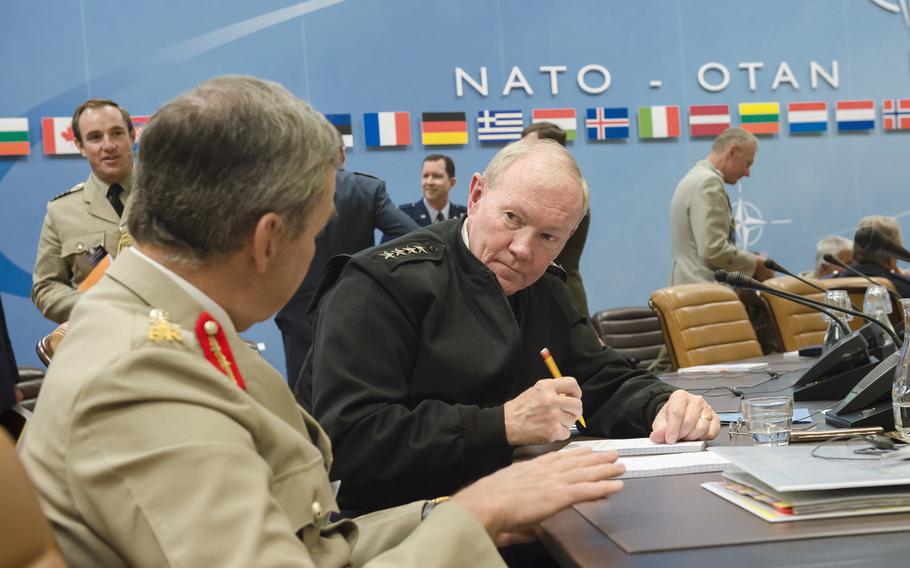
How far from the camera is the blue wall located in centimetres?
538

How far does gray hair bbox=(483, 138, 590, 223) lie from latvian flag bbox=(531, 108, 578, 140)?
4203 mm

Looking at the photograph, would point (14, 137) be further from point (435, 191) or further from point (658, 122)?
point (658, 122)

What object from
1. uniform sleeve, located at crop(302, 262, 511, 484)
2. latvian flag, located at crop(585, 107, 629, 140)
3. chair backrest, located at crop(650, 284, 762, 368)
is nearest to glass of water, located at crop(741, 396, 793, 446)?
uniform sleeve, located at crop(302, 262, 511, 484)

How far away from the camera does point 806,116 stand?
676 centimetres

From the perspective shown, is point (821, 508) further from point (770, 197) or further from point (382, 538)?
point (770, 197)

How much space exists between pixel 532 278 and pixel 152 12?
4276 mm

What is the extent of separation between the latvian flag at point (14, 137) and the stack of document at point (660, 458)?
4.49 m

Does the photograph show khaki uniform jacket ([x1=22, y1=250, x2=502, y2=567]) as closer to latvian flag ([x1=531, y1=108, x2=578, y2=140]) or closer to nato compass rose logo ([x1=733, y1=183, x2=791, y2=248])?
Result: latvian flag ([x1=531, y1=108, x2=578, y2=140])

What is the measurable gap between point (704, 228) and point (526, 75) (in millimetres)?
1586

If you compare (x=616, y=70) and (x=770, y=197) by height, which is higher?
(x=616, y=70)

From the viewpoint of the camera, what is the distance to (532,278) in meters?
2.08

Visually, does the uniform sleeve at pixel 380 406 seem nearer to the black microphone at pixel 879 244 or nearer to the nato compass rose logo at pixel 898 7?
the black microphone at pixel 879 244

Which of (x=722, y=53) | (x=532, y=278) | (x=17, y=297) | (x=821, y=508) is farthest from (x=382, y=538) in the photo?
(x=722, y=53)

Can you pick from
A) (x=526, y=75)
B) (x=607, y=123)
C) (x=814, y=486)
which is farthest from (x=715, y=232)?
(x=814, y=486)
